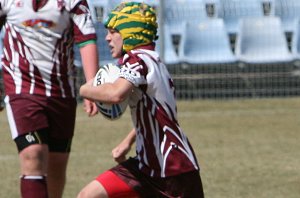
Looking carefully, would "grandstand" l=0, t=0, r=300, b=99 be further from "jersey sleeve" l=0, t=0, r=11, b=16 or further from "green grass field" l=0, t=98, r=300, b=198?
"jersey sleeve" l=0, t=0, r=11, b=16

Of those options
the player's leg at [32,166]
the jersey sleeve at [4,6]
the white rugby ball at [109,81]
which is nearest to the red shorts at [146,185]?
the white rugby ball at [109,81]

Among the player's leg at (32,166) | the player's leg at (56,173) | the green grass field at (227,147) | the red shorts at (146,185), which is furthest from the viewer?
the green grass field at (227,147)

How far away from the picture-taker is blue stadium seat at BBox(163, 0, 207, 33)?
1489 centimetres

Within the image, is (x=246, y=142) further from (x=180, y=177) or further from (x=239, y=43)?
(x=180, y=177)

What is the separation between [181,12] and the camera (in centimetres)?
1513

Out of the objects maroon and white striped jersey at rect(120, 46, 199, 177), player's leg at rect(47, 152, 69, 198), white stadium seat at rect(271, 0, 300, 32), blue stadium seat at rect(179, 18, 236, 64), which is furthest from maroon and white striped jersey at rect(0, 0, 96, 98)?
white stadium seat at rect(271, 0, 300, 32)

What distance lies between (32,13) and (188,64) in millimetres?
9613

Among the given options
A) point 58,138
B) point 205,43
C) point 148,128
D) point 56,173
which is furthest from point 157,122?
point 205,43

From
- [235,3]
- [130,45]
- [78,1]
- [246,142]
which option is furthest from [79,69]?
[130,45]

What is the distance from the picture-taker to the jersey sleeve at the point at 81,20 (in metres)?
5.55

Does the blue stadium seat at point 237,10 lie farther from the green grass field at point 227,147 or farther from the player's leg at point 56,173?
the player's leg at point 56,173

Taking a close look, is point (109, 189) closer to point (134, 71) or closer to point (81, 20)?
point (134, 71)

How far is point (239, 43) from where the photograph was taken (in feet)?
50.4

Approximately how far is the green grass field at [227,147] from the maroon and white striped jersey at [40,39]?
6.92 ft
